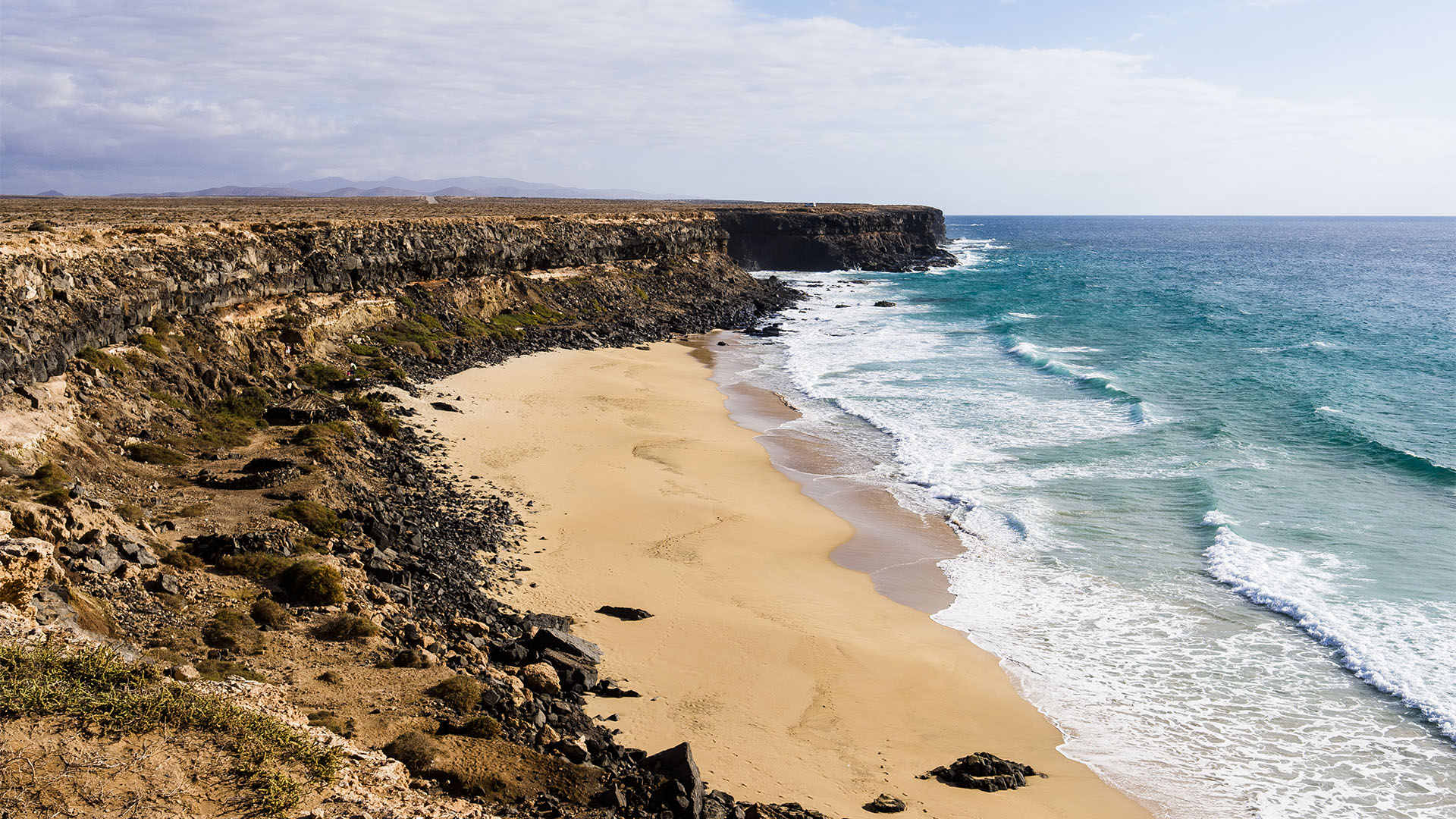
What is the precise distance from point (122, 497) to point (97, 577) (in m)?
5.46

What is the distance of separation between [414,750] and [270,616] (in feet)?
16.4

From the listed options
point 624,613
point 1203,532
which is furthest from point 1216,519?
point 624,613

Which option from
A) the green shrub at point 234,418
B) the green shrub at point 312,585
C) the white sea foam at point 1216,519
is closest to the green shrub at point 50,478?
the green shrub at point 312,585

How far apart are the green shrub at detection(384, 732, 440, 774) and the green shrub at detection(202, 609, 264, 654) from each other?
3.67m

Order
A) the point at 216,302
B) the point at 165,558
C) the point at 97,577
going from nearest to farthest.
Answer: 1. the point at 97,577
2. the point at 165,558
3. the point at 216,302

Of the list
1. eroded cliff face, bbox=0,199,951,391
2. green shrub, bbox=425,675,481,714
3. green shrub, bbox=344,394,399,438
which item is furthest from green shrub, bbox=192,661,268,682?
green shrub, bbox=344,394,399,438

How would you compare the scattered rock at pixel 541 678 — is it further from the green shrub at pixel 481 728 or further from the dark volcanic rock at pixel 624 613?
the dark volcanic rock at pixel 624 613

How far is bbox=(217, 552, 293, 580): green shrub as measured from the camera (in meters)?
16.2

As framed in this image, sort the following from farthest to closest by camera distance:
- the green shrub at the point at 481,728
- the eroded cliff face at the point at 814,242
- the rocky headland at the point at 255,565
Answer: the eroded cliff face at the point at 814,242 < the green shrub at the point at 481,728 < the rocky headland at the point at 255,565

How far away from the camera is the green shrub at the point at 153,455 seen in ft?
72.2

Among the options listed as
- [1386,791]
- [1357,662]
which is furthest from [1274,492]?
[1386,791]

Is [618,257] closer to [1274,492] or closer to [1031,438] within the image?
[1031,438]

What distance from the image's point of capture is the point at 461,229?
53719 mm

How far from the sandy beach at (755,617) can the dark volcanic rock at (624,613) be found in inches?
8.2
